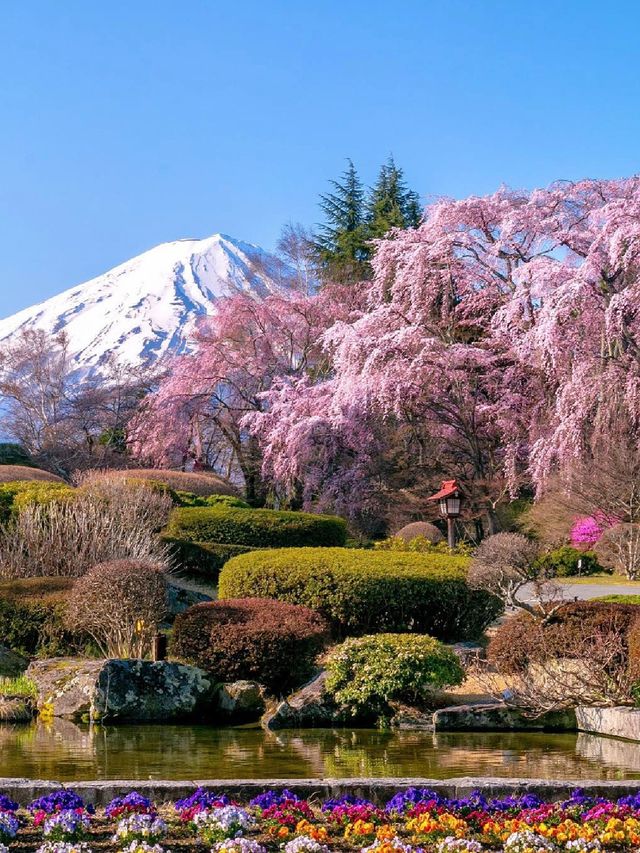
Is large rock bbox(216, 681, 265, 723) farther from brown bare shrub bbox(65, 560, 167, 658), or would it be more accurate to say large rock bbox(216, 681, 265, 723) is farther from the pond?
brown bare shrub bbox(65, 560, 167, 658)

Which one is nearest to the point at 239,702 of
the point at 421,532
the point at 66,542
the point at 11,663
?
the point at 11,663

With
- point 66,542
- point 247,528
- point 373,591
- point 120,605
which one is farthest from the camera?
point 247,528

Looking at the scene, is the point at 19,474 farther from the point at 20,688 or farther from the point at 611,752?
the point at 611,752

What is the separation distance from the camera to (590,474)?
21859mm

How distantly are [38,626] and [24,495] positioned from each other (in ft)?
16.7

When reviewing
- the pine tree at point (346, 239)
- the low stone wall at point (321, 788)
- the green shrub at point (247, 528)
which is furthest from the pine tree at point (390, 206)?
the low stone wall at point (321, 788)

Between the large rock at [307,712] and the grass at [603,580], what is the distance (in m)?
10.8

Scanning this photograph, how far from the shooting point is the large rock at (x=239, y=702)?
1005 cm

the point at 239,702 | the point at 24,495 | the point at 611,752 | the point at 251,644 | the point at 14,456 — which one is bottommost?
the point at 611,752

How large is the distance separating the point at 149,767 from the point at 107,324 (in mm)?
79694

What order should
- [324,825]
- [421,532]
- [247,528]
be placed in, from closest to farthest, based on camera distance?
1. [324,825]
2. [247,528]
3. [421,532]

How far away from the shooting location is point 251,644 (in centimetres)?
1042

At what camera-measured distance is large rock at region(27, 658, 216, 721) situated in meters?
9.86

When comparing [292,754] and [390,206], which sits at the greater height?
[390,206]
